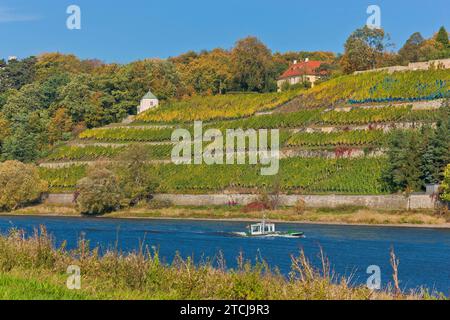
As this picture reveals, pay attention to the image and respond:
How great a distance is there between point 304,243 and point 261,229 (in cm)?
630

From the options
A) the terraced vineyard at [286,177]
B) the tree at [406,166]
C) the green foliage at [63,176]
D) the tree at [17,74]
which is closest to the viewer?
the tree at [406,166]

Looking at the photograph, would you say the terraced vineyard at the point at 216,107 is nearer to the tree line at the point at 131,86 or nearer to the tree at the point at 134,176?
the tree line at the point at 131,86

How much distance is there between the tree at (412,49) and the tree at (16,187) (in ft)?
155

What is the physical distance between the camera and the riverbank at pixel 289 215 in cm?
5444

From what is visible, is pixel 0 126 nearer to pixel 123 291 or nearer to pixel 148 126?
pixel 148 126

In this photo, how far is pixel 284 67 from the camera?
13138 cm

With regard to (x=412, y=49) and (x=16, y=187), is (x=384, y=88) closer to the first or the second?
(x=412, y=49)

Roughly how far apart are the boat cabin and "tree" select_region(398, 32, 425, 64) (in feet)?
155

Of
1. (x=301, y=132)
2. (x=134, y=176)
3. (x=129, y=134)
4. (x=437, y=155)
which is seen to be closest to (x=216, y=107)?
(x=129, y=134)

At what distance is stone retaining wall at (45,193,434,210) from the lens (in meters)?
56.6

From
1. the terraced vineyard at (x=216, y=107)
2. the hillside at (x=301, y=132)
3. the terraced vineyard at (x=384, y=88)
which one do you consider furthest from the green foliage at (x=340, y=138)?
the terraced vineyard at (x=216, y=107)

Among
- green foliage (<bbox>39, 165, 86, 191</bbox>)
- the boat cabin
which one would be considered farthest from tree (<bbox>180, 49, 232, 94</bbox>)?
the boat cabin

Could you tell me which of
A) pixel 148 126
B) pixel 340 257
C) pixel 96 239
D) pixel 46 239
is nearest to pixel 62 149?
pixel 148 126

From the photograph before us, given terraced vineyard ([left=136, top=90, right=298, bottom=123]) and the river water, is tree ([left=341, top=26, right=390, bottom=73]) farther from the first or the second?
the river water
